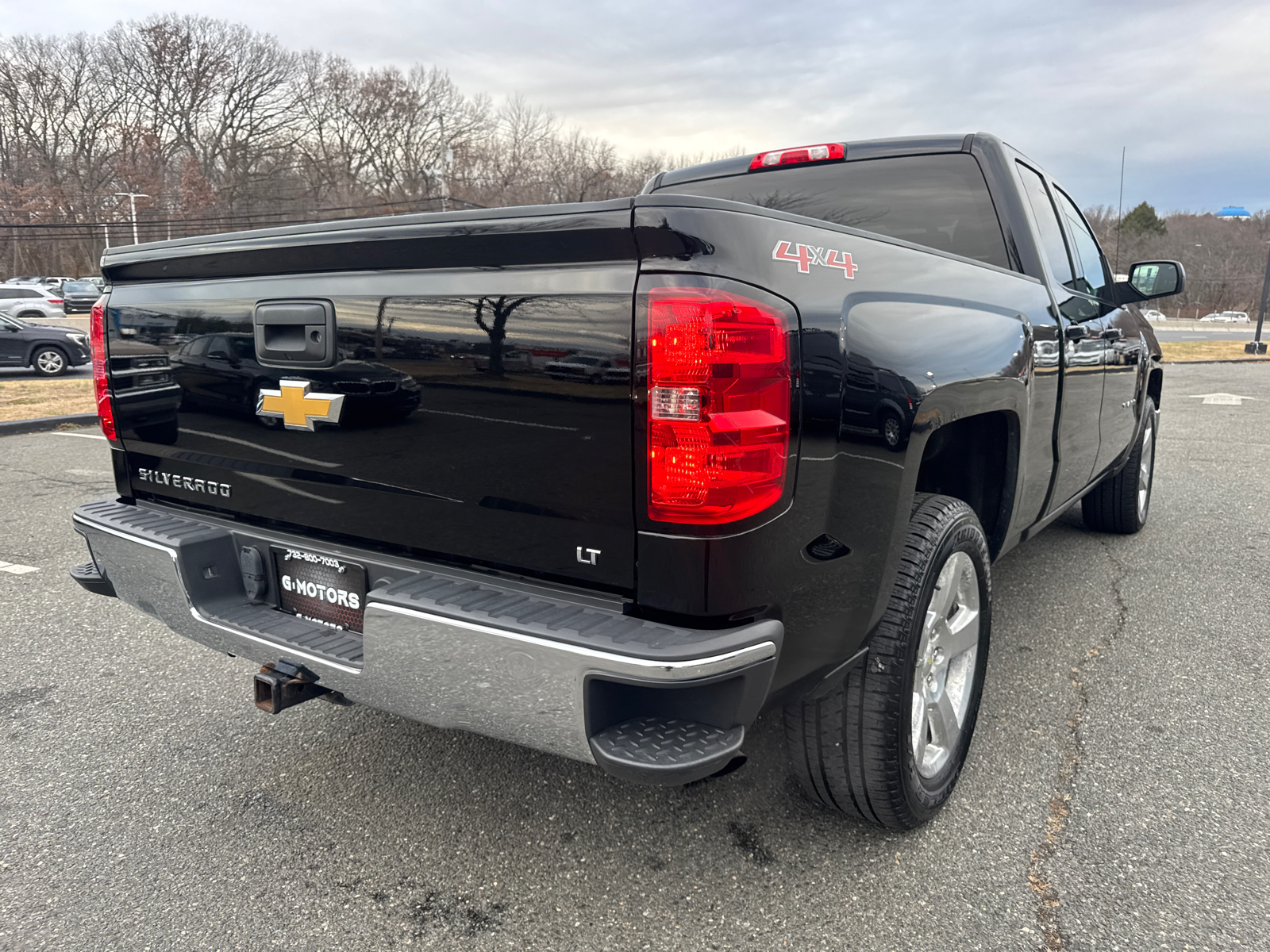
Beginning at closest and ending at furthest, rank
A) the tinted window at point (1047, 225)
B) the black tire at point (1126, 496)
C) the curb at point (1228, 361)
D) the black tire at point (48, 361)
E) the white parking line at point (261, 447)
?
1. the white parking line at point (261, 447)
2. the tinted window at point (1047, 225)
3. the black tire at point (1126, 496)
4. the black tire at point (48, 361)
5. the curb at point (1228, 361)

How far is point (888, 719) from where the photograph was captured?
2.04 meters

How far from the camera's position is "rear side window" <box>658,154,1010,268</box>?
3.20 metres

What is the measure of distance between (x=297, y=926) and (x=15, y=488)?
5.86 meters

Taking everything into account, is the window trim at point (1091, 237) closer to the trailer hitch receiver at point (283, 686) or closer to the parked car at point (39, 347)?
the trailer hitch receiver at point (283, 686)

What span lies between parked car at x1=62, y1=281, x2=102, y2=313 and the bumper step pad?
136 feet

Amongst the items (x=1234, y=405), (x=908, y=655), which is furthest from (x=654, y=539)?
(x=1234, y=405)

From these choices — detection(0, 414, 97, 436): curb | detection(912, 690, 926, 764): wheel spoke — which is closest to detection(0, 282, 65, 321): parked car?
detection(0, 414, 97, 436): curb

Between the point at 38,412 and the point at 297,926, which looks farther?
the point at 38,412

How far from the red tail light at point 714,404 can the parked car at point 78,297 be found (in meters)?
41.5

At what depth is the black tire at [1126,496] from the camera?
16.1ft

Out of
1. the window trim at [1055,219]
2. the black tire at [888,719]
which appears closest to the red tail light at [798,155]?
A: the window trim at [1055,219]

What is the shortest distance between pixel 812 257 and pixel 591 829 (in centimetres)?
159

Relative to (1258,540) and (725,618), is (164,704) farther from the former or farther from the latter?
(1258,540)

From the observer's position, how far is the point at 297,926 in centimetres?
196
